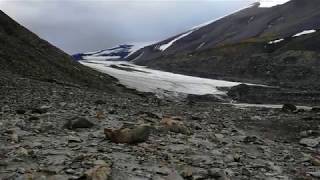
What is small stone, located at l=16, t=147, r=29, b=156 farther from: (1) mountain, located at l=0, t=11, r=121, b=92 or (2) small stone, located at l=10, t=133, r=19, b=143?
(1) mountain, located at l=0, t=11, r=121, b=92

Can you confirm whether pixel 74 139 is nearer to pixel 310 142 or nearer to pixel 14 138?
pixel 14 138

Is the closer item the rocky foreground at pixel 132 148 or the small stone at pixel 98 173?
the small stone at pixel 98 173

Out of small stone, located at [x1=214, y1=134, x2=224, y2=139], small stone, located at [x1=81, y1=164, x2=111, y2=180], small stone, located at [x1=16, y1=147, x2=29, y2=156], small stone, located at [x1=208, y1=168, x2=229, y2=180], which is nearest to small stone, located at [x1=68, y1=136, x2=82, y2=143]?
small stone, located at [x1=16, y1=147, x2=29, y2=156]

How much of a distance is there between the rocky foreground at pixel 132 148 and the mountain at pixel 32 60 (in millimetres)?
13589

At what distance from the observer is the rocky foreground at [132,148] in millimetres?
13788

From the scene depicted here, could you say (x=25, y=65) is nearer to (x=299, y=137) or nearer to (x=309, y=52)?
(x=299, y=137)

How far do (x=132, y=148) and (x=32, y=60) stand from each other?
98.5ft

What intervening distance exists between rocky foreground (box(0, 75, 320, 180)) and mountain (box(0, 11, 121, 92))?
13589 mm

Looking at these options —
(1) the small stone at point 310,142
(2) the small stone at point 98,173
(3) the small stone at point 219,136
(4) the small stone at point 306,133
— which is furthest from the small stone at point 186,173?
(4) the small stone at point 306,133

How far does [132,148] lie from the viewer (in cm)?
1627

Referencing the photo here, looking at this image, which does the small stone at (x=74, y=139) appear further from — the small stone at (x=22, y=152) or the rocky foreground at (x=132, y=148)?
the small stone at (x=22, y=152)

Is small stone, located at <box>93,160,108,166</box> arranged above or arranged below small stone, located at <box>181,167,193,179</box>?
above

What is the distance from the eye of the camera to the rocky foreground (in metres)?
13.8

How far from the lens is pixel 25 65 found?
137 ft
